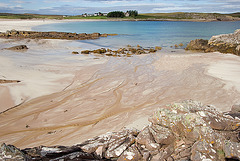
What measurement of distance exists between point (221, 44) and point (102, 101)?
2365cm

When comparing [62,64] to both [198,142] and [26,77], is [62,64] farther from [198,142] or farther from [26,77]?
[198,142]

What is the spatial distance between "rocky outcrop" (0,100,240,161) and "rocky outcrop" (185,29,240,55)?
21.6 m

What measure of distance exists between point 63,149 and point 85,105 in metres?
5.27

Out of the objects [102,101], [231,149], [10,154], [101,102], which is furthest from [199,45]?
[10,154]

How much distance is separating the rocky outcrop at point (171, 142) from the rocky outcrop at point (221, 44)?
851 inches

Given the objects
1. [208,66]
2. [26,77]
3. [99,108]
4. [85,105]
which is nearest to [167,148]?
[99,108]

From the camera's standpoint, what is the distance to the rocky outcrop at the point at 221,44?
24.7 m

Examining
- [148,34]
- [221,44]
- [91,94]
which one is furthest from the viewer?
[148,34]

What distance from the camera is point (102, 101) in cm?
1052

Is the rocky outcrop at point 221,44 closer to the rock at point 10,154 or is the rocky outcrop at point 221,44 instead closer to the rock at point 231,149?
the rock at point 231,149

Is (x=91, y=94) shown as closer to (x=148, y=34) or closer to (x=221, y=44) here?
(x=221, y=44)

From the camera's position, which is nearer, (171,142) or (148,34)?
(171,142)

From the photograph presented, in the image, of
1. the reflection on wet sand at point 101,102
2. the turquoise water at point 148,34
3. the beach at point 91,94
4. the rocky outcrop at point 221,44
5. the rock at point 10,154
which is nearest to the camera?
the rock at point 10,154

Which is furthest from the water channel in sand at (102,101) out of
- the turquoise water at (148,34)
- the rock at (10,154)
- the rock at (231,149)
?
the turquoise water at (148,34)
